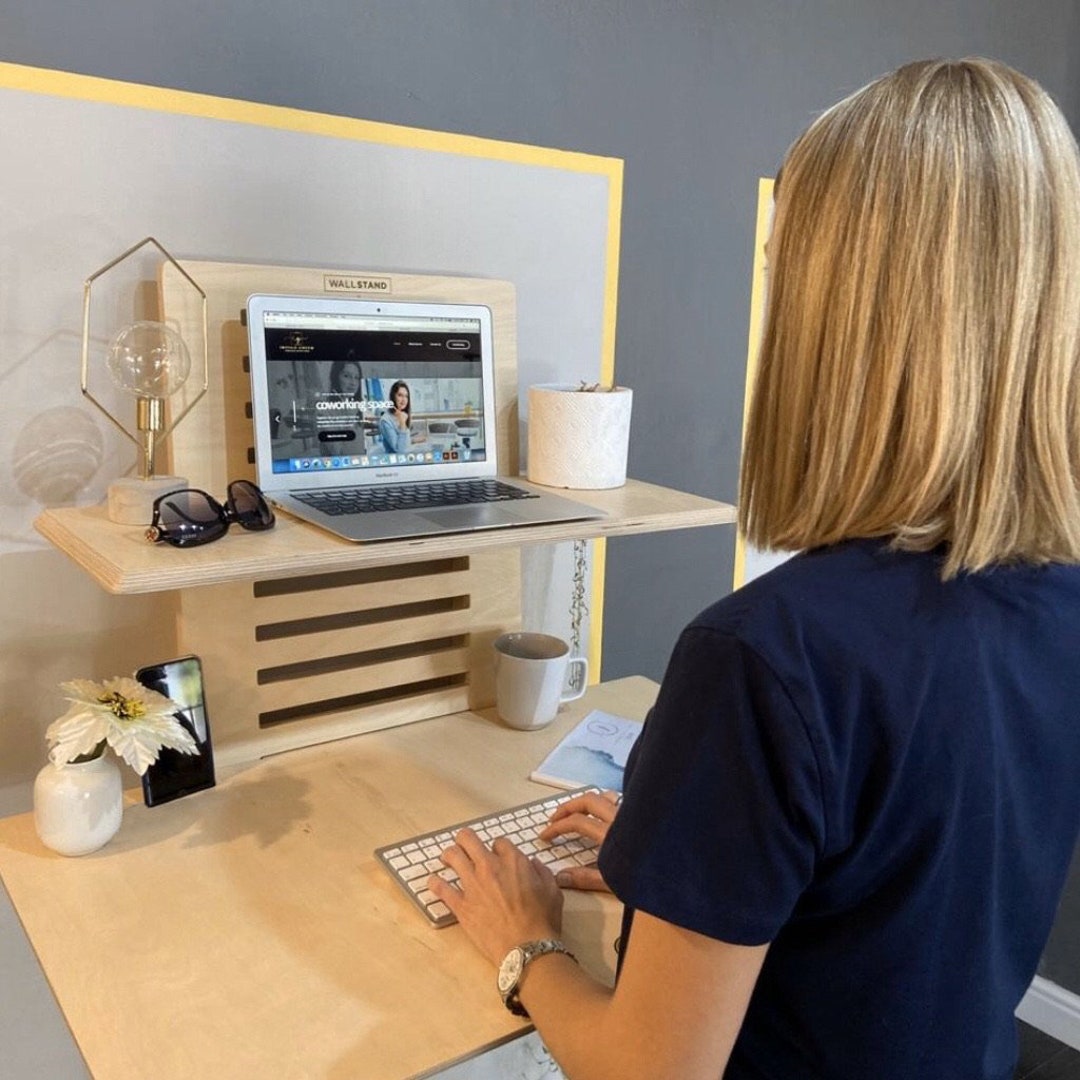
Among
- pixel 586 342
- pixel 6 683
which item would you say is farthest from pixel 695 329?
pixel 6 683

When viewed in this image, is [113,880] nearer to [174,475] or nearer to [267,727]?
[267,727]

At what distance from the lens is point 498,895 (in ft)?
2.96

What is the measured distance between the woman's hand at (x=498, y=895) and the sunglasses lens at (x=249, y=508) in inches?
14.3

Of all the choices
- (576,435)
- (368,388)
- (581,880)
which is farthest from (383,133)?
(581,880)

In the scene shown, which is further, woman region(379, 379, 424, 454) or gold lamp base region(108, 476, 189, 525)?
woman region(379, 379, 424, 454)

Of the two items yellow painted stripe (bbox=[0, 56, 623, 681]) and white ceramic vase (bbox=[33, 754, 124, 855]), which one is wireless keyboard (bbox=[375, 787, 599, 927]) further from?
yellow painted stripe (bbox=[0, 56, 623, 681])

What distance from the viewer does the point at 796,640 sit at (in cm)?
58

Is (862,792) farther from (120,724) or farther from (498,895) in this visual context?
(120,724)

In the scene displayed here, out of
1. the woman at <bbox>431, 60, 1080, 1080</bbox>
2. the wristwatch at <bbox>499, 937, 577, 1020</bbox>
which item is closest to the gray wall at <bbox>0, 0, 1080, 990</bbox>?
the woman at <bbox>431, 60, 1080, 1080</bbox>

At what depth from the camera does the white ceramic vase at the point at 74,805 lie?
3.17ft

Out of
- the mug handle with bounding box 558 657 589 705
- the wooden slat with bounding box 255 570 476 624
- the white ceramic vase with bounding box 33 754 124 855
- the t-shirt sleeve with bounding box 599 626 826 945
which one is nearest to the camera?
the t-shirt sleeve with bounding box 599 626 826 945

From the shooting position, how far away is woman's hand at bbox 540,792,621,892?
998mm

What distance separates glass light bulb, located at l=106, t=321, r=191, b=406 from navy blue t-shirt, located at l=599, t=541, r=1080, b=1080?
66 cm

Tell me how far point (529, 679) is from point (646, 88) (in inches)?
34.3
